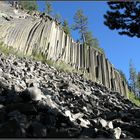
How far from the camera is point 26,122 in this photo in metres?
7.91

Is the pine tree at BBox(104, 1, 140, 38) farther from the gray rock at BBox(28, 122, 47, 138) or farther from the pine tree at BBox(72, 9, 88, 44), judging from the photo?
the pine tree at BBox(72, 9, 88, 44)

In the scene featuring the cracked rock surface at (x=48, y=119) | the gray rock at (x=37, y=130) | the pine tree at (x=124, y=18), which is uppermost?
the pine tree at (x=124, y=18)

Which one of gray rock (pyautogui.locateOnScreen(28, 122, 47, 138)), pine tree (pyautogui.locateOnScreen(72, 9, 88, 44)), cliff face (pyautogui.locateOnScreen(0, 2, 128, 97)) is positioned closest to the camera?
gray rock (pyautogui.locateOnScreen(28, 122, 47, 138))

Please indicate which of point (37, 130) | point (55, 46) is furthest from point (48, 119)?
point (55, 46)

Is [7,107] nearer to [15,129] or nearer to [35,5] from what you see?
[15,129]

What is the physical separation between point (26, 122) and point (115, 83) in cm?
3085

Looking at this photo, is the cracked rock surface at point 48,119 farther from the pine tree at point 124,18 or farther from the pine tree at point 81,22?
the pine tree at point 81,22

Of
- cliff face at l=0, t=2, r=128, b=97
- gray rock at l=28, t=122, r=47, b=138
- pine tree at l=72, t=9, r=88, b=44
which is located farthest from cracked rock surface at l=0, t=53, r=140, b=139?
pine tree at l=72, t=9, r=88, b=44

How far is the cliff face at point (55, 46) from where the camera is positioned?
2919 cm

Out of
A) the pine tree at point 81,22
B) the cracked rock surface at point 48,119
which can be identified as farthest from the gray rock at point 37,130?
the pine tree at point 81,22

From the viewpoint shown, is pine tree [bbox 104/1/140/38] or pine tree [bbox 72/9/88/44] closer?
pine tree [bbox 104/1/140/38]

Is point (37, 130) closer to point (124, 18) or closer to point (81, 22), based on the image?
point (124, 18)

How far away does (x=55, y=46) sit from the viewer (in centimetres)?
3619

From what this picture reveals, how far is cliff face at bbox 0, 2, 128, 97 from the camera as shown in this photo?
95.8 feet
